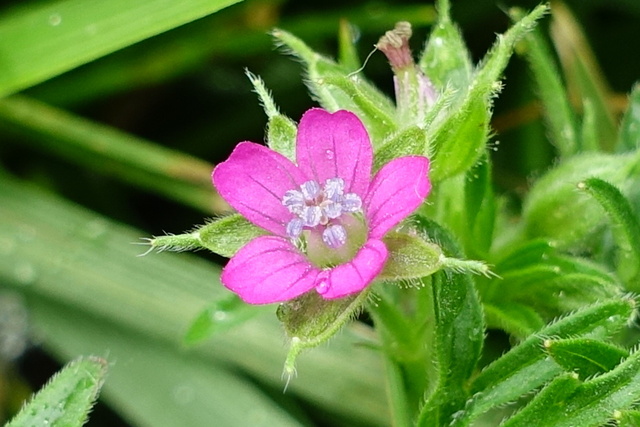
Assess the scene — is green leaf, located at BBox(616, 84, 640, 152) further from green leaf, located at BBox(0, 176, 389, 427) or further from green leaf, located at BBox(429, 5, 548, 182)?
green leaf, located at BBox(0, 176, 389, 427)

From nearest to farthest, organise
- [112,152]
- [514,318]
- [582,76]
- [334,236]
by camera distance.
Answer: [334,236]
[514,318]
[582,76]
[112,152]

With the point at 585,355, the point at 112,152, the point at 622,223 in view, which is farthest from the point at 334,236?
the point at 112,152

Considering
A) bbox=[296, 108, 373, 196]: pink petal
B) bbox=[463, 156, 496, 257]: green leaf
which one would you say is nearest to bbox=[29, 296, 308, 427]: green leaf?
bbox=[463, 156, 496, 257]: green leaf

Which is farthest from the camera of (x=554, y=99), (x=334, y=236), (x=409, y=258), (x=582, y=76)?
(x=582, y=76)

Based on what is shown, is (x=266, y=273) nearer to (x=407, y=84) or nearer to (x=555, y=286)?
(x=407, y=84)

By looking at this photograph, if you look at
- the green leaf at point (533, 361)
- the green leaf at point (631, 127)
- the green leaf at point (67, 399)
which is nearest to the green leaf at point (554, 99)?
the green leaf at point (631, 127)

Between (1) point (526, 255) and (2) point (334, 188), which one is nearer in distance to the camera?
(2) point (334, 188)

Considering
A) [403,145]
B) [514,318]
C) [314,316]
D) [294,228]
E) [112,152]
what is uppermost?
[403,145]

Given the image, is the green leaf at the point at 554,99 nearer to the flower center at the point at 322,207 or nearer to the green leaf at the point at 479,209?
the green leaf at the point at 479,209
